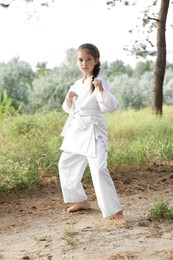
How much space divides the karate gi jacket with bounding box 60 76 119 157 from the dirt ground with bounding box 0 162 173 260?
64 centimetres

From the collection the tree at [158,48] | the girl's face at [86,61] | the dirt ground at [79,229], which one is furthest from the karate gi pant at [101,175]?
the tree at [158,48]

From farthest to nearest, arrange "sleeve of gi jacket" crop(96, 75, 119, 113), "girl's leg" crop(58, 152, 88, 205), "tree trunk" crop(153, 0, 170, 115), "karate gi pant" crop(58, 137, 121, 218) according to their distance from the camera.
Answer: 1. "tree trunk" crop(153, 0, 170, 115)
2. "girl's leg" crop(58, 152, 88, 205)
3. "karate gi pant" crop(58, 137, 121, 218)
4. "sleeve of gi jacket" crop(96, 75, 119, 113)

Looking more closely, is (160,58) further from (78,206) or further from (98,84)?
(98,84)

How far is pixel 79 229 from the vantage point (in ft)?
14.5

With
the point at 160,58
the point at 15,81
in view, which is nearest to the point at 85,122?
the point at 160,58

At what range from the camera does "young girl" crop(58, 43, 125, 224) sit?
443 centimetres

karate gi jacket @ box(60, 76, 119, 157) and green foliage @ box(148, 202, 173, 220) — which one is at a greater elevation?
karate gi jacket @ box(60, 76, 119, 157)

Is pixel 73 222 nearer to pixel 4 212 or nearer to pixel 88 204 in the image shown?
pixel 88 204

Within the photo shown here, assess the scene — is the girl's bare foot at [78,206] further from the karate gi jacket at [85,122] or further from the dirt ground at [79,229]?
the karate gi jacket at [85,122]

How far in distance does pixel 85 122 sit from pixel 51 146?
2.86 m

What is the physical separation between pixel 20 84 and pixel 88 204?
11449 millimetres

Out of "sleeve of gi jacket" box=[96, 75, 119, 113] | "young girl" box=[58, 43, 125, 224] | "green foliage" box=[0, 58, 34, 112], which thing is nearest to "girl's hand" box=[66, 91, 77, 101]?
"young girl" box=[58, 43, 125, 224]

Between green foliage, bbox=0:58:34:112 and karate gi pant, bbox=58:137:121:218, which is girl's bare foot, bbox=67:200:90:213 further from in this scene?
green foliage, bbox=0:58:34:112

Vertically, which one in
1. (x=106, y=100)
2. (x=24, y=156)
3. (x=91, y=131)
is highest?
(x=106, y=100)
